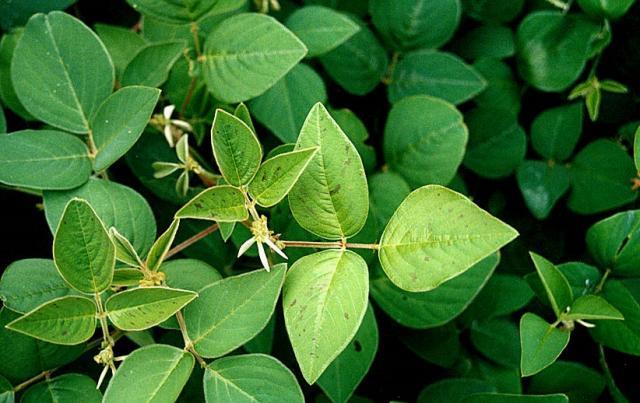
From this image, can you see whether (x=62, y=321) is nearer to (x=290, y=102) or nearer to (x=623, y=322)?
(x=290, y=102)

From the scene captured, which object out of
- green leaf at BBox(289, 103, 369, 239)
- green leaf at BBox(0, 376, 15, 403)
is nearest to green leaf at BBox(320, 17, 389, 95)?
green leaf at BBox(289, 103, 369, 239)

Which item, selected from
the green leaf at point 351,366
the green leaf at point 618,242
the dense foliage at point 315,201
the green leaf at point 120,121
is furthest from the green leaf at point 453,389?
the green leaf at point 120,121

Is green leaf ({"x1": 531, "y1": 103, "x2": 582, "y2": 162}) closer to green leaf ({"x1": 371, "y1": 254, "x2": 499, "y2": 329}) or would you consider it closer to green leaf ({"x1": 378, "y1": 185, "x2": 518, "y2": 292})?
green leaf ({"x1": 371, "y1": 254, "x2": 499, "y2": 329})

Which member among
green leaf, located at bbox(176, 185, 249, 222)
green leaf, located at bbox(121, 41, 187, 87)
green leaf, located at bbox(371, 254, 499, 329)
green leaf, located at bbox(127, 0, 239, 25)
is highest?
green leaf, located at bbox(127, 0, 239, 25)

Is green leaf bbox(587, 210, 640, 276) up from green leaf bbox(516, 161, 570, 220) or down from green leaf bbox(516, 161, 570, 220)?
up

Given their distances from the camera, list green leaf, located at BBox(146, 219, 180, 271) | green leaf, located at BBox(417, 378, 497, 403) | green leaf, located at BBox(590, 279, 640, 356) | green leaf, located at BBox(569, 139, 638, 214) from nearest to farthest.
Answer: green leaf, located at BBox(146, 219, 180, 271), green leaf, located at BBox(590, 279, 640, 356), green leaf, located at BBox(417, 378, 497, 403), green leaf, located at BBox(569, 139, 638, 214)

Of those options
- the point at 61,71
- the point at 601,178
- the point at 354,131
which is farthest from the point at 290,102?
the point at 601,178

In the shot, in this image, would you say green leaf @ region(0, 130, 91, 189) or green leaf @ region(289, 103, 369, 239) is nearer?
green leaf @ region(289, 103, 369, 239)
